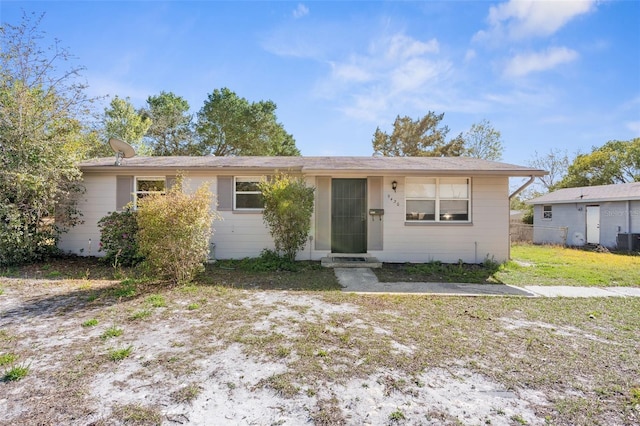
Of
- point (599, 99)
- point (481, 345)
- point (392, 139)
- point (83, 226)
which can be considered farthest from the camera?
point (392, 139)

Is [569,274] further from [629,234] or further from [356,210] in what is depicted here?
[629,234]

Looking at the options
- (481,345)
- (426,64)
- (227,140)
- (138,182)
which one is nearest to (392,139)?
(227,140)

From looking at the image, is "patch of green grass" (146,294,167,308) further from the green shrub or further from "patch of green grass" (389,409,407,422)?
"patch of green grass" (389,409,407,422)

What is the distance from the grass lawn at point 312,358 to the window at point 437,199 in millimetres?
3640

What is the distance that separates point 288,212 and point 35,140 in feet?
20.4

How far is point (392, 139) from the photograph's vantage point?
26.8m

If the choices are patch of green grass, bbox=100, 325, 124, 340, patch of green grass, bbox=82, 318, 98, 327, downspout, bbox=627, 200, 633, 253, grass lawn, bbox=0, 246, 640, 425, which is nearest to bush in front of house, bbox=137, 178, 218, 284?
grass lawn, bbox=0, 246, 640, 425

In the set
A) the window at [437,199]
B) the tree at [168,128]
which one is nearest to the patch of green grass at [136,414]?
the window at [437,199]

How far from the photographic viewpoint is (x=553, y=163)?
30.4m

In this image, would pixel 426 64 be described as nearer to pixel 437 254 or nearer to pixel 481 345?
pixel 437 254

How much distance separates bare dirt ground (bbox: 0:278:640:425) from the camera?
2.22m

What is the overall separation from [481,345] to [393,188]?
5657 mm

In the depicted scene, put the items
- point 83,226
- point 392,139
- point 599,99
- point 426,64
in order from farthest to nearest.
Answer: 1. point 392,139
2. point 599,99
3. point 426,64
4. point 83,226

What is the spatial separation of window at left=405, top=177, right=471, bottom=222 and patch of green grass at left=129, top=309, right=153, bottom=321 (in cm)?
671
